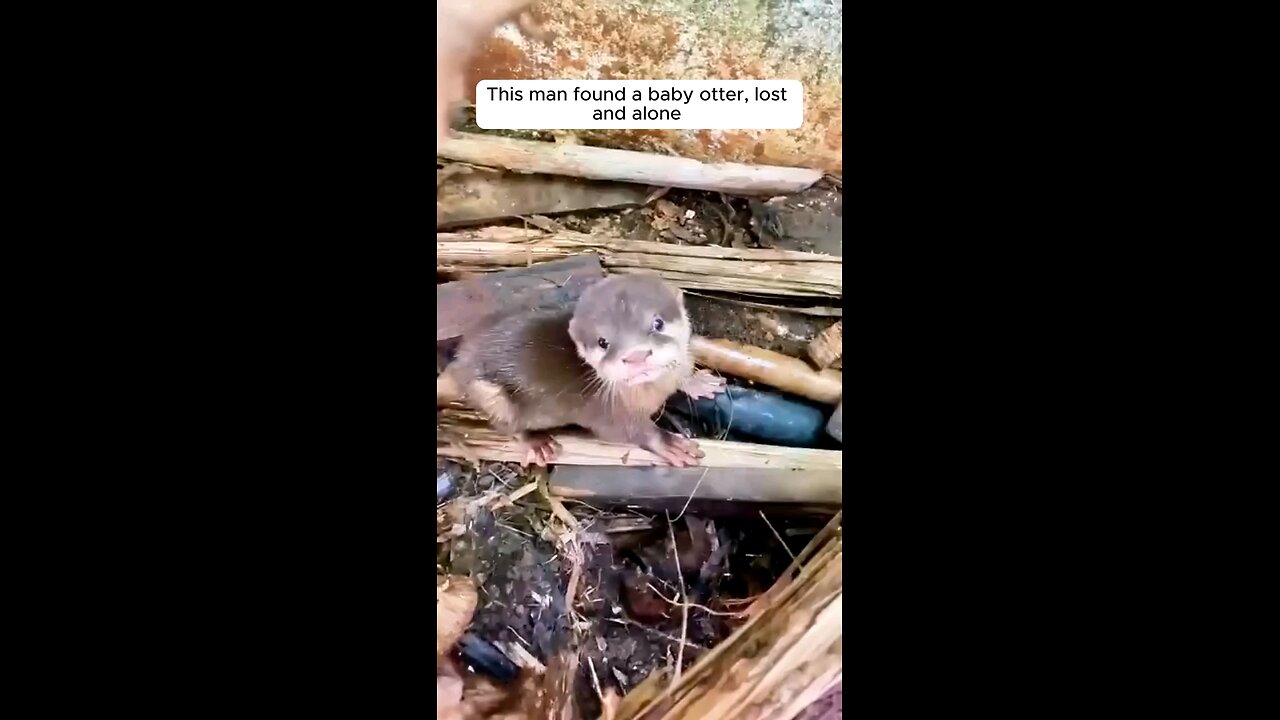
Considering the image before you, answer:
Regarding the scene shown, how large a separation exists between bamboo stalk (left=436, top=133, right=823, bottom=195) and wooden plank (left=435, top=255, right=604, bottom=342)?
13 cm

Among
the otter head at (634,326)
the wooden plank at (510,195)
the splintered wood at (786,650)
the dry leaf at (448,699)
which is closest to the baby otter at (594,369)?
the otter head at (634,326)

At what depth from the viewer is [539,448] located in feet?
4.95

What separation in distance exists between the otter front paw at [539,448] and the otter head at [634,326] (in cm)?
12

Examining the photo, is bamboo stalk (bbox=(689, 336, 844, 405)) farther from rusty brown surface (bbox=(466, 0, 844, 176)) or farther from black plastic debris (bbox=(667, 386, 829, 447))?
rusty brown surface (bbox=(466, 0, 844, 176))

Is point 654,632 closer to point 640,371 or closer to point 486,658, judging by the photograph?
point 486,658

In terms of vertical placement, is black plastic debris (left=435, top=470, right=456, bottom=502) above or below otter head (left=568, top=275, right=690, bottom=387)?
below

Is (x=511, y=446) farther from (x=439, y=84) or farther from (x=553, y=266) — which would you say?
(x=439, y=84)

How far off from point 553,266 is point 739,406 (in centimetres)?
32

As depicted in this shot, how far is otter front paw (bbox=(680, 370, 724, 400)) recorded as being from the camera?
4.91 ft

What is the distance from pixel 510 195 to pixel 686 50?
1.01 feet

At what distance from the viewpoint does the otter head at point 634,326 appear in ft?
4.89
